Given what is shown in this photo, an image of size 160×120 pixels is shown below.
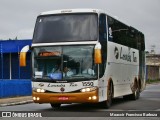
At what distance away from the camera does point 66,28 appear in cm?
1880

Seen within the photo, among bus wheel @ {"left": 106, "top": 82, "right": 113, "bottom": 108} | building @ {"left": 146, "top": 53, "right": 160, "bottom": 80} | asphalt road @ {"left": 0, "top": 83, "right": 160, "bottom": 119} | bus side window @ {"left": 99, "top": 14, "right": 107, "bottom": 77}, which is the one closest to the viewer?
asphalt road @ {"left": 0, "top": 83, "right": 160, "bottom": 119}

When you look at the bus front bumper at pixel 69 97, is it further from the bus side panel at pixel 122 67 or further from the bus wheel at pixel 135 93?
the bus wheel at pixel 135 93

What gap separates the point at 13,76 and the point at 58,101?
3965 centimetres

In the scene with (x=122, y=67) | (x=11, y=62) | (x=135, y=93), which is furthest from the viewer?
(x=11, y=62)

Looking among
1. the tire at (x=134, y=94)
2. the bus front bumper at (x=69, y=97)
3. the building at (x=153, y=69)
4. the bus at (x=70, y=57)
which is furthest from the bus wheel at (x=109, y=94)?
the building at (x=153, y=69)

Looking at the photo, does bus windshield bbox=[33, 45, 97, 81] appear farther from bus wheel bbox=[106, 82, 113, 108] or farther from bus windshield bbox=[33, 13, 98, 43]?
bus wheel bbox=[106, 82, 113, 108]

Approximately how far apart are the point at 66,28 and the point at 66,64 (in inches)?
55.1

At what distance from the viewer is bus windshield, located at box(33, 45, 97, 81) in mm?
18266

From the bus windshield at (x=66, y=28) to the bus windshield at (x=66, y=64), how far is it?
0.39 meters

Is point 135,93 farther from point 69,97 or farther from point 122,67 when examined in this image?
point 69,97

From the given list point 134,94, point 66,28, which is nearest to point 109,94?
point 66,28

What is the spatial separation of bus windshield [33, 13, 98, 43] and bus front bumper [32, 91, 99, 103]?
6.58ft

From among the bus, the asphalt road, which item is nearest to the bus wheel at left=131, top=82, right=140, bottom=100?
the asphalt road

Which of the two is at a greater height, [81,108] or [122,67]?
[122,67]
